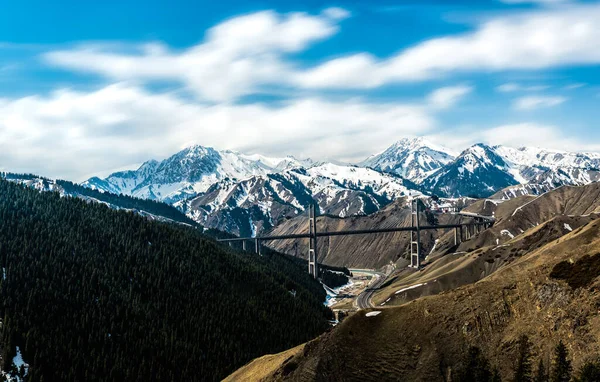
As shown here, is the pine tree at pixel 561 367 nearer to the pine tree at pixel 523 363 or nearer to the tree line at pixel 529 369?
the tree line at pixel 529 369

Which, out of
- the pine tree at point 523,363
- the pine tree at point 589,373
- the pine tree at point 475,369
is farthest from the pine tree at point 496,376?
the pine tree at point 589,373

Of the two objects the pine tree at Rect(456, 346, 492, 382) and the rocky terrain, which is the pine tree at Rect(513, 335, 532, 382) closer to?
the rocky terrain

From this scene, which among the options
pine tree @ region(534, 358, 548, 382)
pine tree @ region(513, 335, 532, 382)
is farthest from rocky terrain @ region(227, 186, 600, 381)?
pine tree @ region(534, 358, 548, 382)

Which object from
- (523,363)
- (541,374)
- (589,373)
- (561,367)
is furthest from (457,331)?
(589,373)

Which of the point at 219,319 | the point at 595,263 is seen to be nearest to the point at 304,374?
the point at 595,263

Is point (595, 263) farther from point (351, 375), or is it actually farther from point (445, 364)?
point (351, 375)

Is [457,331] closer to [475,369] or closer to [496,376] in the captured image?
[475,369]
